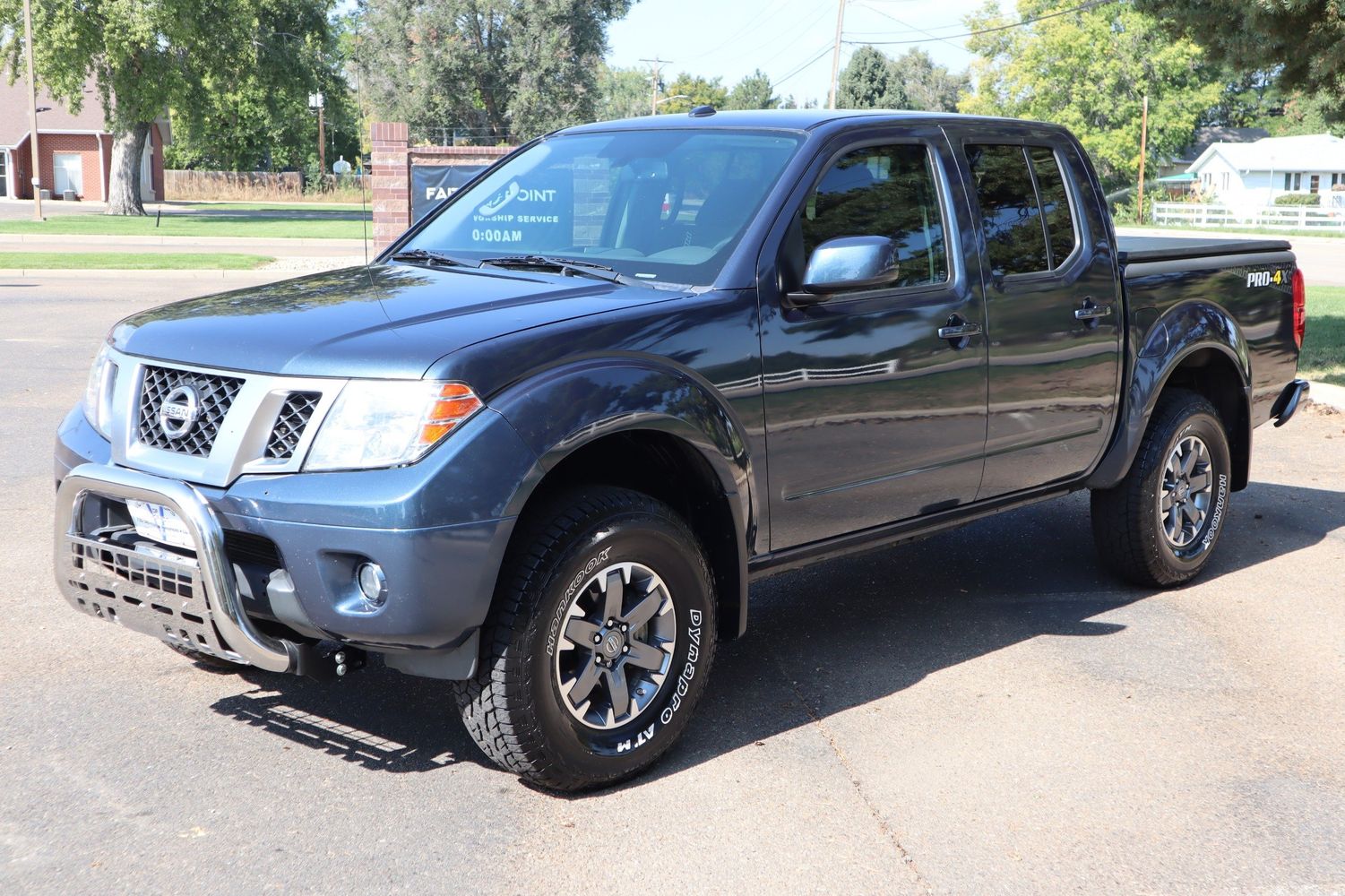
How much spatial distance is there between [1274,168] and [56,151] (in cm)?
6227

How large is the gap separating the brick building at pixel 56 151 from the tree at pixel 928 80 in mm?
81310

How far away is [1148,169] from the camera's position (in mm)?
74812

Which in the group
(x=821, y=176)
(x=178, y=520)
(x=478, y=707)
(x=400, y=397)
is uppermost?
(x=821, y=176)

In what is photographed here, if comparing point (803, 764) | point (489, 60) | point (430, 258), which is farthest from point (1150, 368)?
point (489, 60)

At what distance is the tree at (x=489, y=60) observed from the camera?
187 feet

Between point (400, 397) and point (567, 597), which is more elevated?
point (400, 397)

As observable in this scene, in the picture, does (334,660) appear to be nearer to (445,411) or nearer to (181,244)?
(445,411)

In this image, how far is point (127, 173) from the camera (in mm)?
46875

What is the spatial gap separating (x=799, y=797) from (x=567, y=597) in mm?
910

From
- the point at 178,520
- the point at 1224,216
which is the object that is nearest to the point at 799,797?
the point at 178,520

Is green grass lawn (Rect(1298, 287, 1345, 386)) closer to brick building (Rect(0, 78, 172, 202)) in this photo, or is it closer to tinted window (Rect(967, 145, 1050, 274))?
tinted window (Rect(967, 145, 1050, 274))

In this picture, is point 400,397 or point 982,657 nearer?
point 400,397

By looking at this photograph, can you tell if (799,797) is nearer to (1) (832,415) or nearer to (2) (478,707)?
(2) (478,707)

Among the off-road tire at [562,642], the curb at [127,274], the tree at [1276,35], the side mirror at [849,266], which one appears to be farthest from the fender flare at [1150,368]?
the curb at [127,274]
